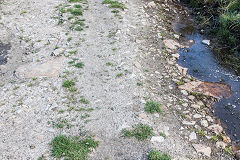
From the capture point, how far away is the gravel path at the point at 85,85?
547cm

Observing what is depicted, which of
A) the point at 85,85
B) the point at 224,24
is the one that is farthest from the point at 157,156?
the point at 224,24

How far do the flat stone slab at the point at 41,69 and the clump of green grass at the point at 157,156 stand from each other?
379cm

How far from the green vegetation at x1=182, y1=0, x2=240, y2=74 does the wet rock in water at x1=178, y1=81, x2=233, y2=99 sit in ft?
4.09

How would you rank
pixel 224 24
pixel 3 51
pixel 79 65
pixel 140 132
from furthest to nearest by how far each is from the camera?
pixel 224 24 → pixel 3 51 → pixel 79 65 → pixel 140 132

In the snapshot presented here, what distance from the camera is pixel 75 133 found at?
5641 mm

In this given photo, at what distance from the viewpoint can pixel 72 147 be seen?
5246mm

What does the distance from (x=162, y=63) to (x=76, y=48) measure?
2.98m

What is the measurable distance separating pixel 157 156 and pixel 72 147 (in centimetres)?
171

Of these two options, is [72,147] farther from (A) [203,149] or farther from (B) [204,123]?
(B) [204,123]

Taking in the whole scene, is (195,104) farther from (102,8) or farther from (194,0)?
(194,0)

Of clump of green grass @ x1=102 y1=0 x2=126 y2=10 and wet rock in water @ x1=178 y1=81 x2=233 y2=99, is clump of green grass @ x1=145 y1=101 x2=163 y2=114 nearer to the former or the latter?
wet rock in water @ x1=178 y1=81 x2=233 y2=99

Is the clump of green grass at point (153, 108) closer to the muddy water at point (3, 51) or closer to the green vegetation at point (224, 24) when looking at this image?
the green vegetation at point (224, 24)

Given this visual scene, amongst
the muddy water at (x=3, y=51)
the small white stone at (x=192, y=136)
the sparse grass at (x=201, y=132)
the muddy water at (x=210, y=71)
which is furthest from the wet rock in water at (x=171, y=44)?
the muddy water at (x=3, y=51)

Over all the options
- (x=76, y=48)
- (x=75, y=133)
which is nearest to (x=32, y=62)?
(x=76, y=48)
